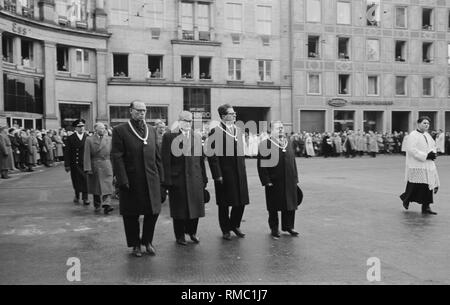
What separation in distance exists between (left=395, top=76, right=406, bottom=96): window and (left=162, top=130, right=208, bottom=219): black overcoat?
133 feet

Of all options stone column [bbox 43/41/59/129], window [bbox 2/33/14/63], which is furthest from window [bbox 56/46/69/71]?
window [bbox 2/33/14/63]

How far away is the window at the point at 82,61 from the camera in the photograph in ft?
119

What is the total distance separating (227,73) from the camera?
4053cm

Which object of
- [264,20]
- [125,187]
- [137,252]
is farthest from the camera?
[264,20]

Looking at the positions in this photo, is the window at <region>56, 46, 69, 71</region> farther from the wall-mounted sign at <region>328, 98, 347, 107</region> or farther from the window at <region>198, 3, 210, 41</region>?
the wall-mounted sign at <region>328, 98, 347, 107</region>

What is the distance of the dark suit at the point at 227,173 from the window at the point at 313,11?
1423 inches

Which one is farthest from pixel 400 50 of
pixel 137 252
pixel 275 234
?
pixel 137 252

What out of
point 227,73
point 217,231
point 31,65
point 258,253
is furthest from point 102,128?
point 227,73

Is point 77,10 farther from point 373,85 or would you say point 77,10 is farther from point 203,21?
point 373,85

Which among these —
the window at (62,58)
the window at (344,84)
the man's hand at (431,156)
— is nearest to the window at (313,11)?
the window at (344,84)

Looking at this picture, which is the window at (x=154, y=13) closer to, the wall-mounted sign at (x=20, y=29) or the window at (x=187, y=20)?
the window at (x=187, y=20)

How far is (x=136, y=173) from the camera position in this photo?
7250mm

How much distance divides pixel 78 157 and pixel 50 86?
22.8 meters

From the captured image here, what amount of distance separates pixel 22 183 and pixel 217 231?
435 inches
